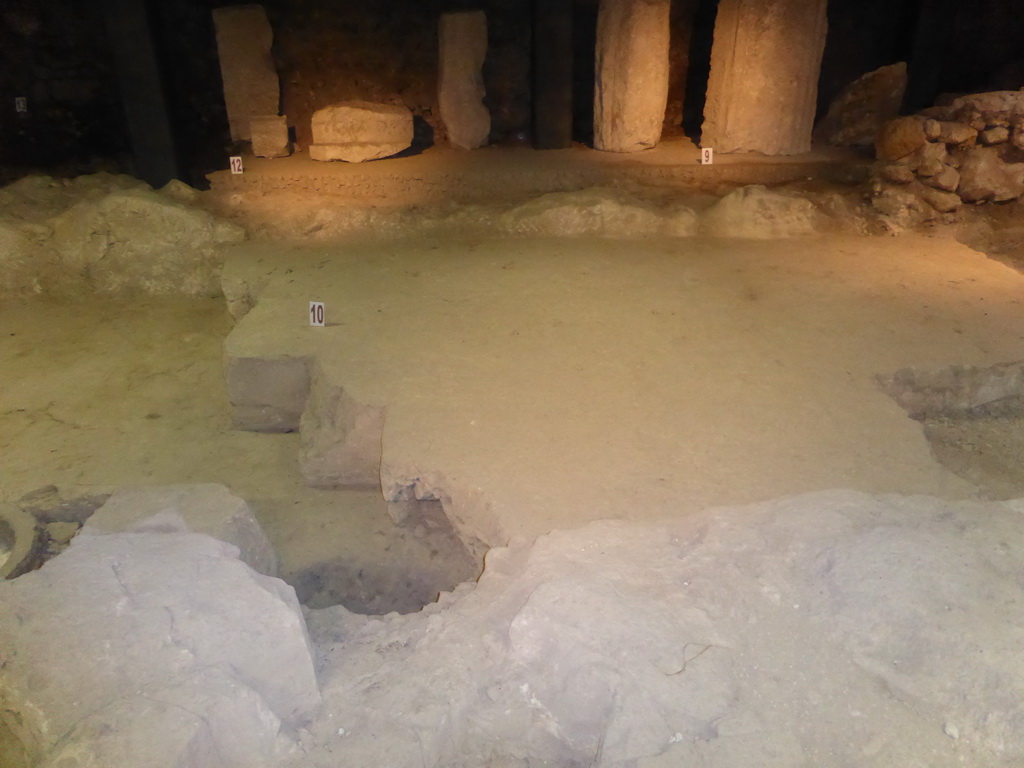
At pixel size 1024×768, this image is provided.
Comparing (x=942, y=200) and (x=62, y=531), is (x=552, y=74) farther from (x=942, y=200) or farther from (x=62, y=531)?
(x=62, y=531)

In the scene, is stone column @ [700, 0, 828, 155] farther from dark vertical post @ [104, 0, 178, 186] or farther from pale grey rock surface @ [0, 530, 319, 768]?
pale grey rock surface @ [0, 530, 319, 768]

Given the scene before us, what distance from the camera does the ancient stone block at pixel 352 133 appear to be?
21.5ft

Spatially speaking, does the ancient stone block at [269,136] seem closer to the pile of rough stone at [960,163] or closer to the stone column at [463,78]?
the stone column at [463,78]

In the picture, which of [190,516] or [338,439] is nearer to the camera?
[190,516]

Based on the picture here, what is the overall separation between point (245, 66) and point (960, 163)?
6.27 m

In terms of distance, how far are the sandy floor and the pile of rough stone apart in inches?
29.3

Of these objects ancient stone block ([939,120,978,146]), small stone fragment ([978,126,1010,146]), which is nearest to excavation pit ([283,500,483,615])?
ancient stone block ([939,120,978,146])

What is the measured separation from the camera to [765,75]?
6.22 meters

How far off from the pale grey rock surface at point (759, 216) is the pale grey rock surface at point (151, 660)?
426cm

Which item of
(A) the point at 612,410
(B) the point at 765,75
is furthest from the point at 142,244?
(B) the point at 765,75

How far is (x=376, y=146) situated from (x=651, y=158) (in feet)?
8.20

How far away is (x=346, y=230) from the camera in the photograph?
5.39 metres

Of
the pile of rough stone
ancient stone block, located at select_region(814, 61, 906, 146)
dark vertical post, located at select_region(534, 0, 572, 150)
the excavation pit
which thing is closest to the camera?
the excavation pit

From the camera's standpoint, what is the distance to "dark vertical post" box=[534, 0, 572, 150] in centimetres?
645
